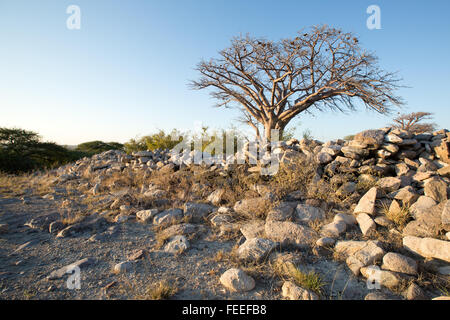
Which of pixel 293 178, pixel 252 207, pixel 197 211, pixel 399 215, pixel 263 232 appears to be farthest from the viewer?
pixel 293 178

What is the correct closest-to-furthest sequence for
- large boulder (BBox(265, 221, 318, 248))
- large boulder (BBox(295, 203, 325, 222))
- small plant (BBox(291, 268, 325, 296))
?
small plant (BBox(291, 268, 325, 296))
large boulder (BBox(265, 221, 318, 248))
large boulder (BBox(295, 203, 325, 222))

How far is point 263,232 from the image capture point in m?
2.98

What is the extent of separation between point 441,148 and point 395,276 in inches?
115

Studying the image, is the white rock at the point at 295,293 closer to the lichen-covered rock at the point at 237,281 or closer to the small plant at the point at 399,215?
the lichen-covered rock at the point at 237,281

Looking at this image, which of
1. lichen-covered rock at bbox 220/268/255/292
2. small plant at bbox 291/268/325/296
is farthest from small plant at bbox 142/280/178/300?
small plant at bbox 291/268/325/296

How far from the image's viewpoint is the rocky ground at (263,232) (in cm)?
208

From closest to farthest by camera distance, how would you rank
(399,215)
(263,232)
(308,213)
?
1. (399,215)
2. (263,232)
3. (308,213)

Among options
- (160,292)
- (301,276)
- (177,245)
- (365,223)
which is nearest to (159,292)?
(160,292)

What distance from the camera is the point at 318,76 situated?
11.1m

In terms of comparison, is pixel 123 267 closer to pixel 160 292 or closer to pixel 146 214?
pixel 160 292

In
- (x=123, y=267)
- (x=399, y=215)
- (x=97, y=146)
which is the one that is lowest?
(x=123, y=267)

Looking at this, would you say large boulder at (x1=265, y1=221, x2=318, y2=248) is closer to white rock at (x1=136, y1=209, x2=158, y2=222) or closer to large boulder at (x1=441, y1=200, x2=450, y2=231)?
large boulder at (x1=441, y1=200, x2=450, y2=231)

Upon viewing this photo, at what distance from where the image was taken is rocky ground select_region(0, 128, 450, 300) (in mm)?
2080
